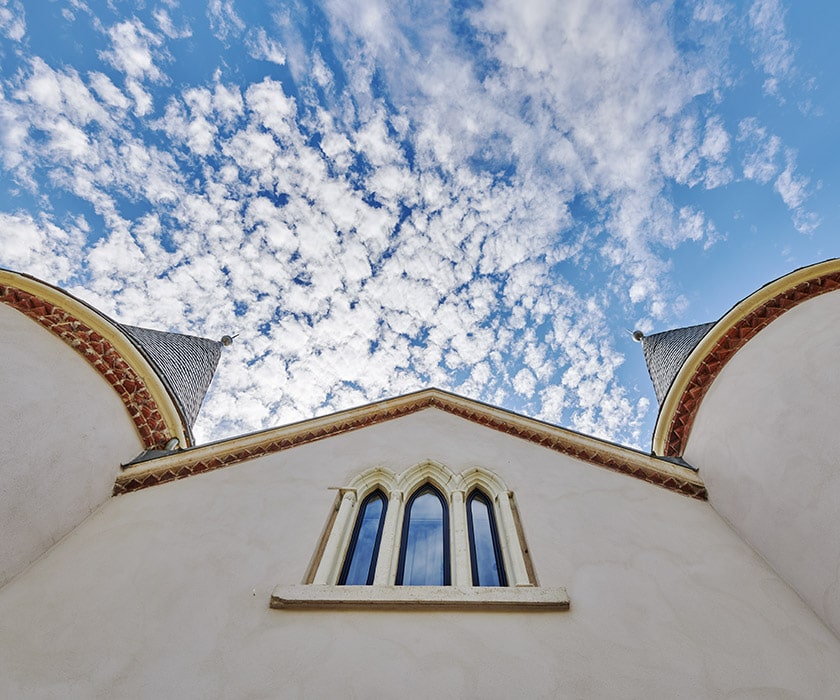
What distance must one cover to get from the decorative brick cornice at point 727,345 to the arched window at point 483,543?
152 inches

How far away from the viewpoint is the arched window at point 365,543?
18.7 ft

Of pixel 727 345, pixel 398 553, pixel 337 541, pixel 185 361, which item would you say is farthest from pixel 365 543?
pixel 185 361

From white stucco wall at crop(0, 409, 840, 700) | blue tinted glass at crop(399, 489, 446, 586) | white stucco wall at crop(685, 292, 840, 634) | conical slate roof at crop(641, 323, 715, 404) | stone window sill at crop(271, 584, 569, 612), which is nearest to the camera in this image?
white stucco wall at crop(0, 409, 840, 700)

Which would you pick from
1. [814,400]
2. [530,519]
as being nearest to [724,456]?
[814,400]

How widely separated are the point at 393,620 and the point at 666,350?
39.0 ft

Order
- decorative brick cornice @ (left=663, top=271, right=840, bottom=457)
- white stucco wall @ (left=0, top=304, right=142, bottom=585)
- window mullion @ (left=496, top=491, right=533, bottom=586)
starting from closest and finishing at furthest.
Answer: window mullion @ (left=496, top=491, right=533, bottom=586) < white stucco wall @ (left=0, top=304, right=142, bottom=585) < decorative brick cornice @ (left=663, top=271, right=840, bottom=457)

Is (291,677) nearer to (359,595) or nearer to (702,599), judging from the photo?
(359,595)

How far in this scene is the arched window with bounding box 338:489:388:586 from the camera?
5.70m

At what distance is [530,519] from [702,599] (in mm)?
2050

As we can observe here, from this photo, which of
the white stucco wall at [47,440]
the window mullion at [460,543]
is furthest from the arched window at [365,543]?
the white stucco wall at [47,440]

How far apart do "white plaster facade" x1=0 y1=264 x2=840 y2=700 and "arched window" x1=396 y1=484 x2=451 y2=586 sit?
25 centimetres

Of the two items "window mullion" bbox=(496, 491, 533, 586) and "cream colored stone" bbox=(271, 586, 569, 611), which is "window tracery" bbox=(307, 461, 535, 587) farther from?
"cream colored stone" bbox=(271, 586, 569, 611)

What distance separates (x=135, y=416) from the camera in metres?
8.34

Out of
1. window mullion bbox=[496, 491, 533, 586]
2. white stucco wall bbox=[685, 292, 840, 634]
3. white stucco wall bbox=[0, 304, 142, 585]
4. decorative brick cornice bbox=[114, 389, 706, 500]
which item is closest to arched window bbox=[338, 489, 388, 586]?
window mullion bbox=[496, 491, 533, 586]
